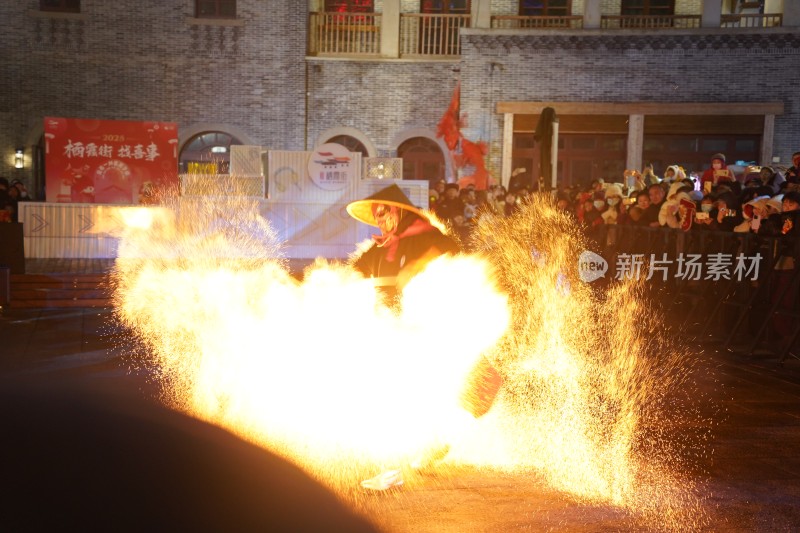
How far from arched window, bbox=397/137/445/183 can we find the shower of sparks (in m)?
14.4

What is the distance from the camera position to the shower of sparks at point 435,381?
5.75 meters

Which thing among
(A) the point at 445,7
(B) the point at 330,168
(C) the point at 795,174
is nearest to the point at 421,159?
(A) the point at 445,7

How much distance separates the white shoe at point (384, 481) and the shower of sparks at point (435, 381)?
0.16 m

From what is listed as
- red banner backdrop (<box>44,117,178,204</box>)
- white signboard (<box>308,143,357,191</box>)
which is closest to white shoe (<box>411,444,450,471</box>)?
white signboard (<box>308,143,357,191</box>)

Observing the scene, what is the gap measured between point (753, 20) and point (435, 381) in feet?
74.3

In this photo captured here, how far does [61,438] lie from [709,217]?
8.53m

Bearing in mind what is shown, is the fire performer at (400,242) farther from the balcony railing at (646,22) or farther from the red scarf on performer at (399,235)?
the balcony railing at (646,22)

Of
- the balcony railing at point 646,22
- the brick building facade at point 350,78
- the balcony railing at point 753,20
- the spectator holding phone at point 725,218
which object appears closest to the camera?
the spectator holding phone at point 725,218

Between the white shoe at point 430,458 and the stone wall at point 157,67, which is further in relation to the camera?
the stone wall at point 157,67

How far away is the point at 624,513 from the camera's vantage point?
16.2ft

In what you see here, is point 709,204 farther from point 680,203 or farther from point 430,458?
point 430,458

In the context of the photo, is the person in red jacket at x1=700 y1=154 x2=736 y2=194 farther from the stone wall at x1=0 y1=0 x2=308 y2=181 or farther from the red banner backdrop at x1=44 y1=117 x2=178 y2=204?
the stone wall at x1=0 y1=0 x2=308 y2=181

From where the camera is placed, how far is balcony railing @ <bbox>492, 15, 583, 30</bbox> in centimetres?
2478

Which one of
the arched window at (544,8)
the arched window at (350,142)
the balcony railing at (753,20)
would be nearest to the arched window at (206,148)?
the arched window at (350,142)
